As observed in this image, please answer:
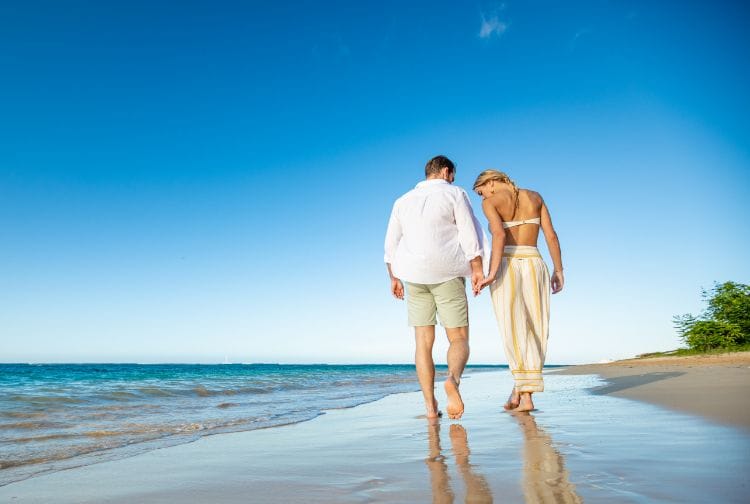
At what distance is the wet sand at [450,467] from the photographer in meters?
1.82

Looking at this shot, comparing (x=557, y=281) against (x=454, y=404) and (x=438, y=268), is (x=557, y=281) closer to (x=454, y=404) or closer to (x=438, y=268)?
(x=438, y=268)

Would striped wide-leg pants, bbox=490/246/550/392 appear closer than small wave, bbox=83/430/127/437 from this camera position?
Yes

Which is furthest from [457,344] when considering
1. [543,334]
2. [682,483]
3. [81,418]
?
[81,418]

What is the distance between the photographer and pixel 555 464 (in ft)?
7.18

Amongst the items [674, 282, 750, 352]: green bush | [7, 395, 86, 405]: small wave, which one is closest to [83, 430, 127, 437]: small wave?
[7, 395, 86, 405]: small wave

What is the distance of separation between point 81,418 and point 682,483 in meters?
6.75

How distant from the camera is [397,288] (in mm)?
4559

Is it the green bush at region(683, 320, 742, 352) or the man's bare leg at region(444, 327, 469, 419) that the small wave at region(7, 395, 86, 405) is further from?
the green bush at region(683, 320, 742, 352)

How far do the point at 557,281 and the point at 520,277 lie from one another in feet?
1.54

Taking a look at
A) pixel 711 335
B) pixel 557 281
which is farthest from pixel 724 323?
pixel 557 281

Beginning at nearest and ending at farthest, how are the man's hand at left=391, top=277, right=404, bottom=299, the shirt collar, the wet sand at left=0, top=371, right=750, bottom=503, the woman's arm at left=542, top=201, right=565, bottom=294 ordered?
the wet sand at left=0, top=371, right=750, bottom=503, the shirt collar, the man's hand at left=391, top=277, right=404, bottom=299, the woman's arm at left=542, top=201, right=565, bottom=294

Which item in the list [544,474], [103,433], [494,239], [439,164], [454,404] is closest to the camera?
[544,474]

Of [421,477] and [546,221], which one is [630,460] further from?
[546,221]

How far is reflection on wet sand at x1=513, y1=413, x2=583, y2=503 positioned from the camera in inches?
67.6
